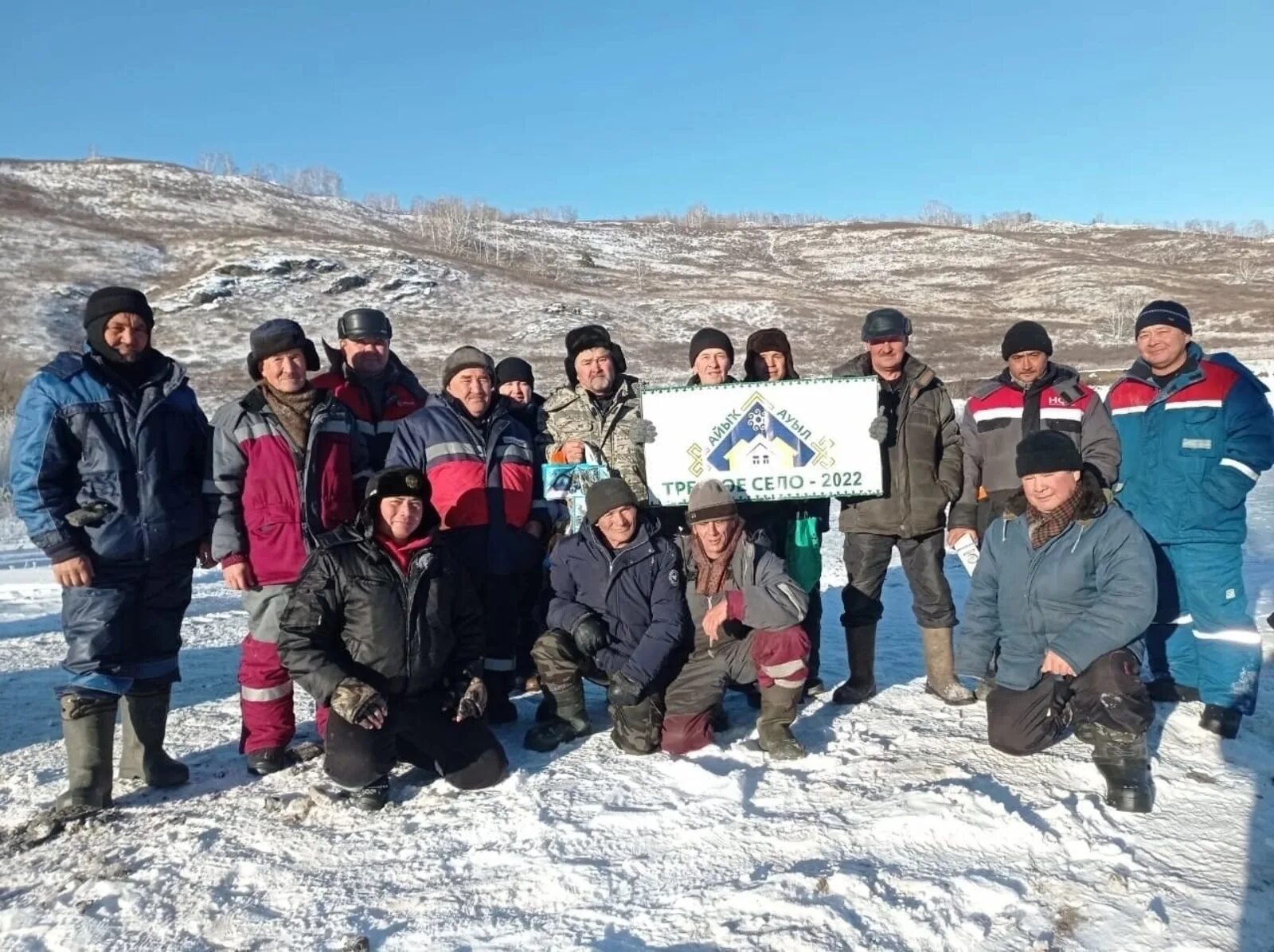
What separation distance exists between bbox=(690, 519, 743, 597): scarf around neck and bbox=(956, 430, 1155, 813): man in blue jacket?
1.20 m

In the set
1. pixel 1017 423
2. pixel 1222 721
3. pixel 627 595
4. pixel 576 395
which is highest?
pixel 576 395

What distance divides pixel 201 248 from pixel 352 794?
61.8 metres

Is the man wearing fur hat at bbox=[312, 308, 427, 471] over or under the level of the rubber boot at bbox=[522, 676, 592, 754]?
over

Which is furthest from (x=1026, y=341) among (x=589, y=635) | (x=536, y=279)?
(x=536, y=279)

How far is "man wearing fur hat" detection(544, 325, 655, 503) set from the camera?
4902 millimetres

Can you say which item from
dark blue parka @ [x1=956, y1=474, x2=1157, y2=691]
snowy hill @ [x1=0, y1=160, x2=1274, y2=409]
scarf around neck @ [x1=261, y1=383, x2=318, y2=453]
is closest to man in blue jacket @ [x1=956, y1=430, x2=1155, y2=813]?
dark blue parka @ [x1=956, y1=474, x2=1157, y2=691]

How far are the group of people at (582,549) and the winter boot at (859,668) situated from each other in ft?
0.06

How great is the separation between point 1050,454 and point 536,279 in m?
59.8

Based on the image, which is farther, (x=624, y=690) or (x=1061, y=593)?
(x=624, y=690)

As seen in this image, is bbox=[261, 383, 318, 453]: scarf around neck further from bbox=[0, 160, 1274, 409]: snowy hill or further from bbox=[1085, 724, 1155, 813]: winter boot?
bbox=[0, 160, 1274, 409]: snowy hill

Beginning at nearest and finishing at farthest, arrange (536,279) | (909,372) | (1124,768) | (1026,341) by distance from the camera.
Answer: (1124,768) → (1026,341) → (909,372) → (536,279)

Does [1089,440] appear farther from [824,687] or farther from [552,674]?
[552,674]

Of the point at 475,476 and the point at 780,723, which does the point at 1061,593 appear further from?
the point at 475,476

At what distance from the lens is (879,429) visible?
4.68 metres
